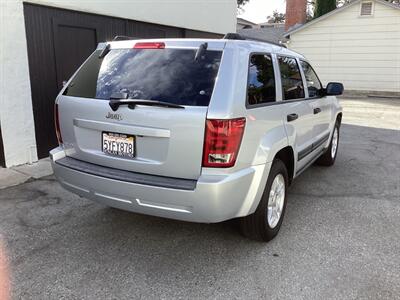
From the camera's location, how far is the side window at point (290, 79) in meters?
4.15

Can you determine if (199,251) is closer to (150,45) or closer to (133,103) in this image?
(133,103)

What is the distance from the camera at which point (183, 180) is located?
3.09 metres

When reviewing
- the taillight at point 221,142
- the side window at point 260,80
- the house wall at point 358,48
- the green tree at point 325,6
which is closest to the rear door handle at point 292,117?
the side window at point 260,80

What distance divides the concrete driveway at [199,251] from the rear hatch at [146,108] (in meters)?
0.86

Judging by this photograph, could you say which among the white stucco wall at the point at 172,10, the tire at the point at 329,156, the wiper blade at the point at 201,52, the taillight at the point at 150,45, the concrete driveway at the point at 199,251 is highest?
the white stucco wall at the point at 172,10

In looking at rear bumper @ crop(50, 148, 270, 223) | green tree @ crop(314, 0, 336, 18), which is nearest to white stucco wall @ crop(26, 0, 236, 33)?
rear bumper @ crop(50, 148, 270, 223)

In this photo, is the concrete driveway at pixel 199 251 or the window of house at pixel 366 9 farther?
the window of house at pixel 366 9

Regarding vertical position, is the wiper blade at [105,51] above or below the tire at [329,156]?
above

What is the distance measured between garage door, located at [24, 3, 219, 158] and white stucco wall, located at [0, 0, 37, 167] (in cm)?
13

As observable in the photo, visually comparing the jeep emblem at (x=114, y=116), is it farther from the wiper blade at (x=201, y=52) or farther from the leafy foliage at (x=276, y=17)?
the leafy foliage at (x=276, y=17)

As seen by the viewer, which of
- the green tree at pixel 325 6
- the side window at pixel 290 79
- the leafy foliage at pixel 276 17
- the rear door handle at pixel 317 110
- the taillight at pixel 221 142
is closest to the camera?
the taillight at pixel 221 142

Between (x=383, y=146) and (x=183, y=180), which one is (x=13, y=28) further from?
(x=383, y=146)

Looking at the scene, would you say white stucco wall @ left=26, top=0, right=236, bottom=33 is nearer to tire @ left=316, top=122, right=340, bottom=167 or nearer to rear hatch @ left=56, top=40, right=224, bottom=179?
rear hatch @ left=56, top=40, right=224, bottom=179

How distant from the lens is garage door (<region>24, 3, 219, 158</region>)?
21.1ft
